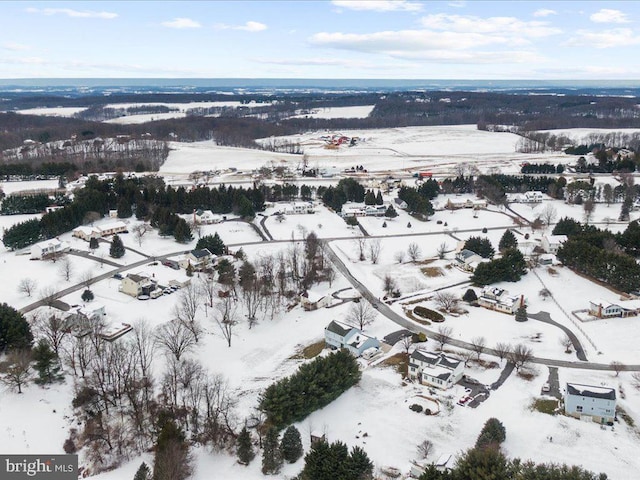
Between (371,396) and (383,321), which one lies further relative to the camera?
(383,321)

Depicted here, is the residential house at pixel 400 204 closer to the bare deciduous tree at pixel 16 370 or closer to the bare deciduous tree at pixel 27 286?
the bare deciduous tree at pixel 27 286

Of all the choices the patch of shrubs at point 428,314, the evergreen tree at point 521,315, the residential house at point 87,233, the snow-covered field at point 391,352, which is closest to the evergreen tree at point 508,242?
the snow-covered field at point 391,352

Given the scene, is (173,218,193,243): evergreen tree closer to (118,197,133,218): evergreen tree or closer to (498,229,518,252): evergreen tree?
(118,197,133,218): evergreen tree

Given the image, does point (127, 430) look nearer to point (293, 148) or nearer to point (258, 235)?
point (258, 235)

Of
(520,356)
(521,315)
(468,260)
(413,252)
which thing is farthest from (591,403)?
(413,252)

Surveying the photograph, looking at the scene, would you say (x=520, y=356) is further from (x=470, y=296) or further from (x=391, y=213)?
(x=391, y=213)

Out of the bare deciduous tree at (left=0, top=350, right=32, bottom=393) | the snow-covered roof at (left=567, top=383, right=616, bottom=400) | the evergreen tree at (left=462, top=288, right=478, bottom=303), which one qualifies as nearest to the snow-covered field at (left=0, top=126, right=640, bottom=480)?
the bare deciduous tree at (left=0, top=350, right=32, bottom=393)

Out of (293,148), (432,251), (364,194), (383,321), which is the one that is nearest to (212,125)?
(293,148)
